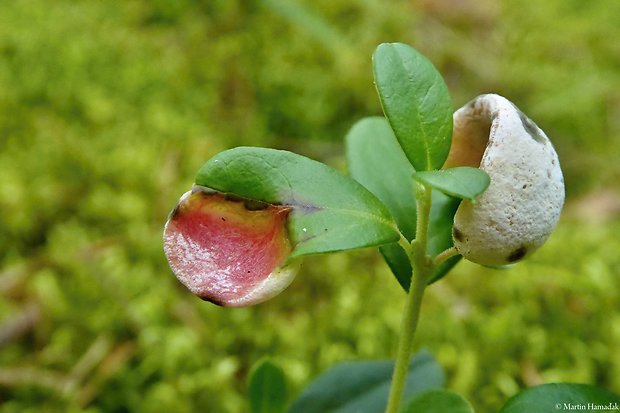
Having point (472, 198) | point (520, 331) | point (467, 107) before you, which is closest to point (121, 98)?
point (520, 331)

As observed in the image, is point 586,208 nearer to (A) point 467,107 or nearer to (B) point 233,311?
(B) point 233,311

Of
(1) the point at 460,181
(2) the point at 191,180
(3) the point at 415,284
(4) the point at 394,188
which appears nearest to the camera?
(1) the point at 460,181

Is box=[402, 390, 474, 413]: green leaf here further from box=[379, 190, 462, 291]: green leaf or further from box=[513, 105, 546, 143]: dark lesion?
box=[513, 105, 546, 143]: dark lesion

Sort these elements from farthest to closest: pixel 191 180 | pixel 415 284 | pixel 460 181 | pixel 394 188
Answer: pixel 191 180 → pixel 394 188 → pixel 415 284 → pixel 460 181

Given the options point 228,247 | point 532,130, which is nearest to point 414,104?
point 532,130

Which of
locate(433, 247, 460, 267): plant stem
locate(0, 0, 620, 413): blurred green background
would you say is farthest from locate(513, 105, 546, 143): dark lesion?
locate(0, 0, 620, 413): blurred green background

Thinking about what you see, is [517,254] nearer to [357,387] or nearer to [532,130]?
[532,130]

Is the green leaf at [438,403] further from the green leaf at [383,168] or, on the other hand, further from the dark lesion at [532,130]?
the dark lesion at [532,130]
